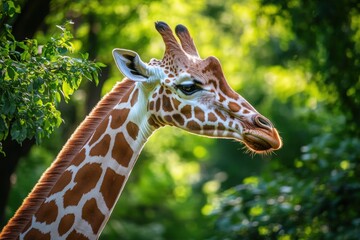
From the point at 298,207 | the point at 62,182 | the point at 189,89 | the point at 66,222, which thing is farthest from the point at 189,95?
the point at 298,207

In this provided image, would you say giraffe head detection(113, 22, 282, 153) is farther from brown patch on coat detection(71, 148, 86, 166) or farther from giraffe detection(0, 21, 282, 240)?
brown patch on coat detection(71, 148, 86, 166)

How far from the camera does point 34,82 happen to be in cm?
692

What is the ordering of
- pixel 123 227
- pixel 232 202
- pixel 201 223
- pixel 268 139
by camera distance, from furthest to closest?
1. pixel 201 223
2. pixel 123 227
3. pixel 232 202
4. pixel 268 139

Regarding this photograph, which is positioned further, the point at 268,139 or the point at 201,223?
the point at 201,223

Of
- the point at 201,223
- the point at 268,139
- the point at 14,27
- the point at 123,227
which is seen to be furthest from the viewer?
the point at 201,223

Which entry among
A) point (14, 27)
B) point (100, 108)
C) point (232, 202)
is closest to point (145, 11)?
point (232, 202)

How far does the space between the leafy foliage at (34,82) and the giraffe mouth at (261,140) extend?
4.60 feet

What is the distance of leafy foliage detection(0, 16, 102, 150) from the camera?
6887 millimetres

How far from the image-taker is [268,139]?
7180 mm

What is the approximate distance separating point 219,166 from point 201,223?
433cm

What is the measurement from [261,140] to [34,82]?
1913 millimetres

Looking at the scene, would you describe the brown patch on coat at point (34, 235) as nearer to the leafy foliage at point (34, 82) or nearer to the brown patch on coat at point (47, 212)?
the brown patch on coat at point (47, 212)

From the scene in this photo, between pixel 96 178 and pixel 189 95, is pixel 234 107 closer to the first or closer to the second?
pixel 189 95

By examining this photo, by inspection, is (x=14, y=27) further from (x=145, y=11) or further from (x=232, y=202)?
(x=145, y=11)
